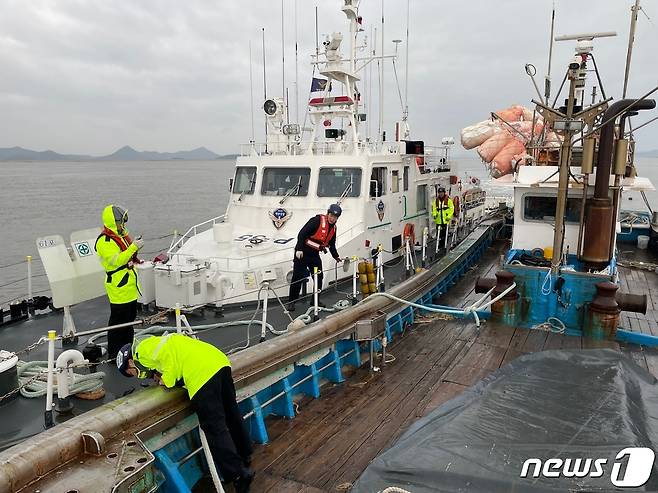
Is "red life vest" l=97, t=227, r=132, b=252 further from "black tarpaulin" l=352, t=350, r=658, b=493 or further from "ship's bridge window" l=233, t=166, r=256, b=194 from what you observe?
"ship's bridge window" l=233, t=166, r=256, b=194

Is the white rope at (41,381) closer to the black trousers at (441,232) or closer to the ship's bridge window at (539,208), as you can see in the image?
the ship's bridge window at (539,208)

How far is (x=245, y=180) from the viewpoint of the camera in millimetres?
9555

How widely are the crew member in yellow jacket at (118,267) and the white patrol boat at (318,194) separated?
163 centimetres

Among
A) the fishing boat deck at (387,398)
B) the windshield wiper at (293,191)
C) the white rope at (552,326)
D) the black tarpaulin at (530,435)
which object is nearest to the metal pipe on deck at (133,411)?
the fishing boat deck at (387,398)

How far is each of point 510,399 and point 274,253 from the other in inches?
173

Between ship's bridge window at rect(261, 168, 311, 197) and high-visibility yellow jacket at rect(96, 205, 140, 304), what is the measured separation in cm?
445

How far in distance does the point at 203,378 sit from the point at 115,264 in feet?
6.25

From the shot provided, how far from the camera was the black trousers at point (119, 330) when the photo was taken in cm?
471

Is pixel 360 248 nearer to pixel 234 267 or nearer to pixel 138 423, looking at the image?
pixel 234 267

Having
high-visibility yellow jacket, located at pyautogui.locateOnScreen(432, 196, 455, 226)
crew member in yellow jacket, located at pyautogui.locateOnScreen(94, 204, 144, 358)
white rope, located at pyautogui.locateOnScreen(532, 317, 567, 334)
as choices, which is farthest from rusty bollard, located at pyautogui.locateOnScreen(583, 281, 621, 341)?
crew member in yellow jacket, located at pyautogui.locateOnScreen(94, 204, 144, 358)

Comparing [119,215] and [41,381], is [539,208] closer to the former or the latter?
[119,215]

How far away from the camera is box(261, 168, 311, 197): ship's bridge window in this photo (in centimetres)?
888

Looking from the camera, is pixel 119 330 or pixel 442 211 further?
pixel 442 211

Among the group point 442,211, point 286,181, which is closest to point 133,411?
point 286,181
